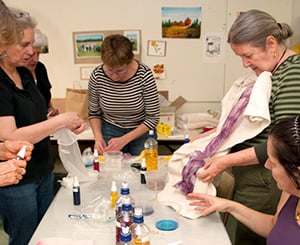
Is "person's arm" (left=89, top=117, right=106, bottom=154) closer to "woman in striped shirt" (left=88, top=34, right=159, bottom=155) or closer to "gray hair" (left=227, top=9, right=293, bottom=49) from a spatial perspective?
"woman in striped shirt" (left=88, top=34, right=159, bottom=155)

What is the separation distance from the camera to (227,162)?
156 centimetres

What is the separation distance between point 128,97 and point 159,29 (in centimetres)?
155

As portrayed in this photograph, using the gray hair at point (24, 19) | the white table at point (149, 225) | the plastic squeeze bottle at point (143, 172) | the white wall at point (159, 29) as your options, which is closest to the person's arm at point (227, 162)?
the white table at point (149, 225)

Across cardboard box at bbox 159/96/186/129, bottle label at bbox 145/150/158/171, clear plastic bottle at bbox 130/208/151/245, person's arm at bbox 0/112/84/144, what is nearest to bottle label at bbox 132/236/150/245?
clear plastic bottle at bbox 130/208/151/245

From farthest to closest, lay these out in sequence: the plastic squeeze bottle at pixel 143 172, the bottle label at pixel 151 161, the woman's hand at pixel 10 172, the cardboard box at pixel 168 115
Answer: the cardboard box at pixel 168 115 < the bottle label at pixel 151 161 < the plastic squeeze bottle at pixel 143 172 < the woman's hand at pixel 10 172

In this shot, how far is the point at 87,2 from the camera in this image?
3709 mm

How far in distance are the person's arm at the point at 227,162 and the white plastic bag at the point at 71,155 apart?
742 millimetres

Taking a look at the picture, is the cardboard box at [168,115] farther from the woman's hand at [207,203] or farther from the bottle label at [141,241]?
the bottle label at [141,241]

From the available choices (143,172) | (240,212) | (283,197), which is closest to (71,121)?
(143,172)

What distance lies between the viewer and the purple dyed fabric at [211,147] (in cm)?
162

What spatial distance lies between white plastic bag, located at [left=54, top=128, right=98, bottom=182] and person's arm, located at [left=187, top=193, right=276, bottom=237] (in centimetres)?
73

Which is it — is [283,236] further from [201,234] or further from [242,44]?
[242,44]

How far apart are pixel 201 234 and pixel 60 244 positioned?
1.94 ft

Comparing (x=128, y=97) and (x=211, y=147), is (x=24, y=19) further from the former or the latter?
(x=211, y=147)
